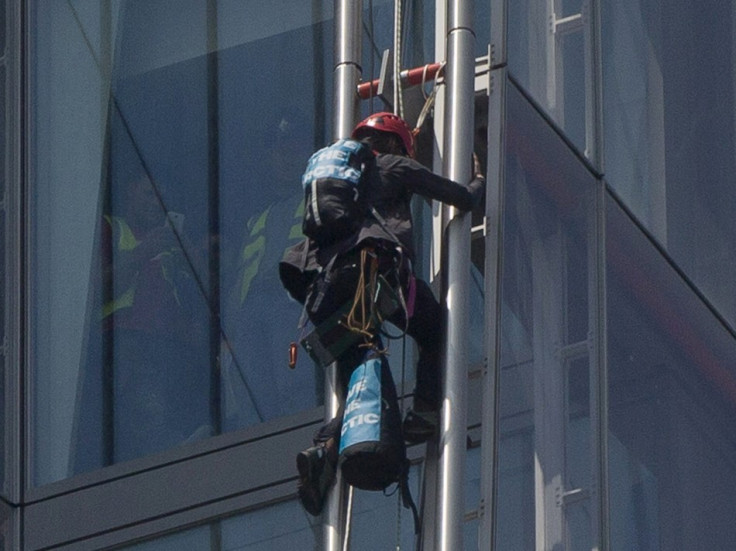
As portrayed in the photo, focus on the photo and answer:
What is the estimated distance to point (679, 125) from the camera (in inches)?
510

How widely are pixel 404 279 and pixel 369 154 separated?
564 millimetres

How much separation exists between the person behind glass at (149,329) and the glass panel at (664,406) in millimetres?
3881

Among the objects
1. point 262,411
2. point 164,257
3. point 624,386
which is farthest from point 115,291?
point 624,386

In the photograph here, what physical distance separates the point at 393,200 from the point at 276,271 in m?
5.18

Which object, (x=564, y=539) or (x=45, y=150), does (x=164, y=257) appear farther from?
(x=564, y=539)

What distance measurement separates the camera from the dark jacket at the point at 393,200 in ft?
33.2

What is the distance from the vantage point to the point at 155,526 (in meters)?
15.1

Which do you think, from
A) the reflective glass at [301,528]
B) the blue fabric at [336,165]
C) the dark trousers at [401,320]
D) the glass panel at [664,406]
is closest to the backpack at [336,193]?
the blue fabric at [336,165]

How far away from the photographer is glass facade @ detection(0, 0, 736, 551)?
35.7 ft

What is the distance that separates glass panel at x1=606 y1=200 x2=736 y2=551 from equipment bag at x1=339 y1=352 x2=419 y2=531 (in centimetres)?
161
